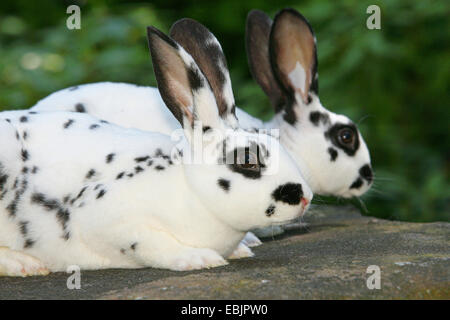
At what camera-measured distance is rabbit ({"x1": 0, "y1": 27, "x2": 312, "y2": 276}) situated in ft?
13.4

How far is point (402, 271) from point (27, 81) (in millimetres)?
4437

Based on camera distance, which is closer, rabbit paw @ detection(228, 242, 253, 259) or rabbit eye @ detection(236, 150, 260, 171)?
rabbit eye @ detection(236, 150, 260, 171)

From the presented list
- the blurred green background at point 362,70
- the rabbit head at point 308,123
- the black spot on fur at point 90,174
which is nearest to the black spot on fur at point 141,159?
the black spot on fur at point 90,174

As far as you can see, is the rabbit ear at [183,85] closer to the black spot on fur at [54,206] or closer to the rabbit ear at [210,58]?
the rabbit ear at [210,58]

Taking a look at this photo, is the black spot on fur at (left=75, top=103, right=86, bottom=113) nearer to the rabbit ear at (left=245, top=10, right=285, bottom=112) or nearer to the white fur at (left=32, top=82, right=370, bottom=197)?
the white fur at (left=32, top=82, right=370, bottom=197)

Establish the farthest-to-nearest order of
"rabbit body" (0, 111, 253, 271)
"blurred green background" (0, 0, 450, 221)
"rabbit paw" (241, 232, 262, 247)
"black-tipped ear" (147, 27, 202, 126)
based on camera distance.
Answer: "blurred green background" (0, 0, 450, 221) → "rabbit paw" (241, 232, 262, 247) → "rabbit body" (0, 111, 253, 271) → "black-tipped ear" (147, 27, 202, 126)

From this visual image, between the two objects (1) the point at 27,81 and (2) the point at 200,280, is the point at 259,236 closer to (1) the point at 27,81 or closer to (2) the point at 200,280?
(2) the point at 200,280

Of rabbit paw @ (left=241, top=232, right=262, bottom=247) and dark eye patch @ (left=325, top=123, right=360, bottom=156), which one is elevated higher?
dark eye patch @ (left=325, top=123, right=360, bottom=156)

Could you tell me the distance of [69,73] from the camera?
281 inches

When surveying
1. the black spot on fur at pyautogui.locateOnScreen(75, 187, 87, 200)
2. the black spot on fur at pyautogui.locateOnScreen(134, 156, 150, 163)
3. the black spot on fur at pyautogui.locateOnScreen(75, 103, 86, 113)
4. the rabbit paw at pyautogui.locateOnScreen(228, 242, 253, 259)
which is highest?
the black spot on fur at pyautogui.locateOnScreen(75, 103, 86, 113)

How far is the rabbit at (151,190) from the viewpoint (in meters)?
4.09

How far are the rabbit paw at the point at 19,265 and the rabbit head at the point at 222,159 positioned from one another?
38.2 inches

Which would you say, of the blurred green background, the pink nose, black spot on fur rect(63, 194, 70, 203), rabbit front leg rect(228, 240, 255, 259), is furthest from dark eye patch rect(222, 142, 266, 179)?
the blurred green background
